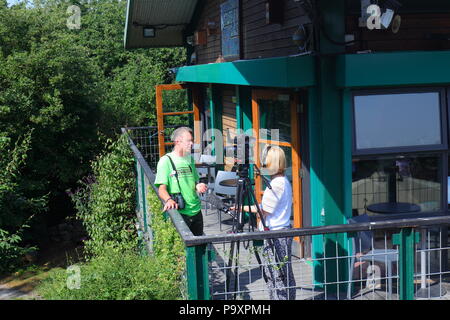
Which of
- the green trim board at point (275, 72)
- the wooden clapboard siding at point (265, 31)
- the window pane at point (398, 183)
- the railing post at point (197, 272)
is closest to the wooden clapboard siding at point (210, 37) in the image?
the wooden clapboard siding at point (265, 31)

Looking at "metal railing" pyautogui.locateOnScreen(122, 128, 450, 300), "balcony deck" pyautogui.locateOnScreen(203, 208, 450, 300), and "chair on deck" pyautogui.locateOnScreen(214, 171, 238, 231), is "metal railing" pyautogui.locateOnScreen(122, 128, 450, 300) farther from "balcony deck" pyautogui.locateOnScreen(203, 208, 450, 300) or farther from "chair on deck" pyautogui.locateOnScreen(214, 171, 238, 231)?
"chair on deck" pyautogui.locateOnScreen(214, 171, 238, 231)

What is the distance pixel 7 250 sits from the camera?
11305 mm

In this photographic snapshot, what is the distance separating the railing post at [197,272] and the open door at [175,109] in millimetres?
9088

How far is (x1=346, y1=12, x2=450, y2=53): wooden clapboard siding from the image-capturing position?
577 cm

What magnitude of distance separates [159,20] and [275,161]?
10.0 meters

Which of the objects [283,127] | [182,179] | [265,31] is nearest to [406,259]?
[182,179]

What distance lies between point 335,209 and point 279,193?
3.84ft

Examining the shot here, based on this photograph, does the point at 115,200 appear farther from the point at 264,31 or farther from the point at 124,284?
the point at 124,284

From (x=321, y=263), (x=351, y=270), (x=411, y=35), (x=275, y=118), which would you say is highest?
(x=411, y=35)

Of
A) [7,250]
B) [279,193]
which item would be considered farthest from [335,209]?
[7,250]

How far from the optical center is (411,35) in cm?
586

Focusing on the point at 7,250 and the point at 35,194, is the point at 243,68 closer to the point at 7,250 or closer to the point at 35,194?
the point at 7,250

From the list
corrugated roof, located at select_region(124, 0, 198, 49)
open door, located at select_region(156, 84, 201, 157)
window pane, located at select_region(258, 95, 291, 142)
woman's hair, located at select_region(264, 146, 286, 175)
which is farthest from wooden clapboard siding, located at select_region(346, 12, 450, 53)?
corrugated roof, located at select_region(124, 0, 198, 49)

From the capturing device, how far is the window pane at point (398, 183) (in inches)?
228
